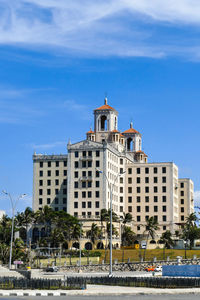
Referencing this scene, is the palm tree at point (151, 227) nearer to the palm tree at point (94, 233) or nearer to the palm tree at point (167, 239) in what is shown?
the palm tree at point (167, 239)

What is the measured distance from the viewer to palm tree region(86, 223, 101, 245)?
447ft

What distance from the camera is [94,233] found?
136m

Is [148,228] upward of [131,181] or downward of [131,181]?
downward

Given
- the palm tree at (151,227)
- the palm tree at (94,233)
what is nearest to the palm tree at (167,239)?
the palm tree at (151,227)

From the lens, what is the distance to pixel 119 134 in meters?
163

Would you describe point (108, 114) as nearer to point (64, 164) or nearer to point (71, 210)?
point (64, 164)

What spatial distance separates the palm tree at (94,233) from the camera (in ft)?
447

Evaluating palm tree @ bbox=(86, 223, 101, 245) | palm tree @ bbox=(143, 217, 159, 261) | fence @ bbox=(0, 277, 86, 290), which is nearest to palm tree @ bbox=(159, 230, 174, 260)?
palm tree @ bbox=(143, 217, 159, 261)

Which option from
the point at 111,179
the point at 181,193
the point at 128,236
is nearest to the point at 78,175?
the point at 111,179

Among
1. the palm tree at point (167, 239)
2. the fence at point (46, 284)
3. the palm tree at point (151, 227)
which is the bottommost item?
the fence at point (46, 284)

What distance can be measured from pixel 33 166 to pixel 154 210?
3321 cm

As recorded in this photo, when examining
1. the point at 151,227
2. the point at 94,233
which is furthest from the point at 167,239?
the point at 94,233

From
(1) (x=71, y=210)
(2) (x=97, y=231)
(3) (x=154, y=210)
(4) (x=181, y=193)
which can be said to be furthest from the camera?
(4) (x=181, y=193)

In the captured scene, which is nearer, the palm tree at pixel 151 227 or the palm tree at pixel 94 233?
the palm tree at pixel 94 233
